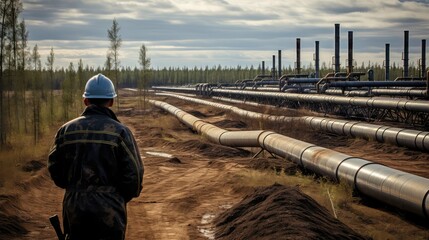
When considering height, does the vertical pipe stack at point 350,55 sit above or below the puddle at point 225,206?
above

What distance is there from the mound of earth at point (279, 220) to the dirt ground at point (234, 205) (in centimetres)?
2

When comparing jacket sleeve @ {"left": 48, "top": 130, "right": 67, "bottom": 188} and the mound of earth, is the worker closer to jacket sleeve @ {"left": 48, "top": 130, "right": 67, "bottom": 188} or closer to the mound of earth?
jacket sleeve @ {"left": 48, "top": 130, "right": 67, "bottom": 188}

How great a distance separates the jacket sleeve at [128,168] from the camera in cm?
444

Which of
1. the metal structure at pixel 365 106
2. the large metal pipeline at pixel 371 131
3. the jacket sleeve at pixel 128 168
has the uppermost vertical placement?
the jacket sleeve at pixel 128 168

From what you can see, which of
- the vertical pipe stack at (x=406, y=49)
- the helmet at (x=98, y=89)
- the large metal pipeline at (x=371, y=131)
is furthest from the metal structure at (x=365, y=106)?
the helmet at (x=98, y=89)

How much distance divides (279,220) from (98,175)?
4779mm

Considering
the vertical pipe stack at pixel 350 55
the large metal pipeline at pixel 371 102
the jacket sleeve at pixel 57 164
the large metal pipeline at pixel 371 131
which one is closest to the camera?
the jacket sleeve at pixel 57 164

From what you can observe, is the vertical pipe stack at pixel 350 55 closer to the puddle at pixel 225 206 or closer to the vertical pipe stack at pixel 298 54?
the vertical pipe stack at pixel 298 54

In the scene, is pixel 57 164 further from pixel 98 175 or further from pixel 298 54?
pixel 298 54

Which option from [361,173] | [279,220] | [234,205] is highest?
[361,173]

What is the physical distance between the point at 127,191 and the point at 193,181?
10416mm

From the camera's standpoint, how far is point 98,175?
443cm

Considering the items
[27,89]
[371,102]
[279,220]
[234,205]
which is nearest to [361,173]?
[234,205]

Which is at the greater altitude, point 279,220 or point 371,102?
point 371,102
